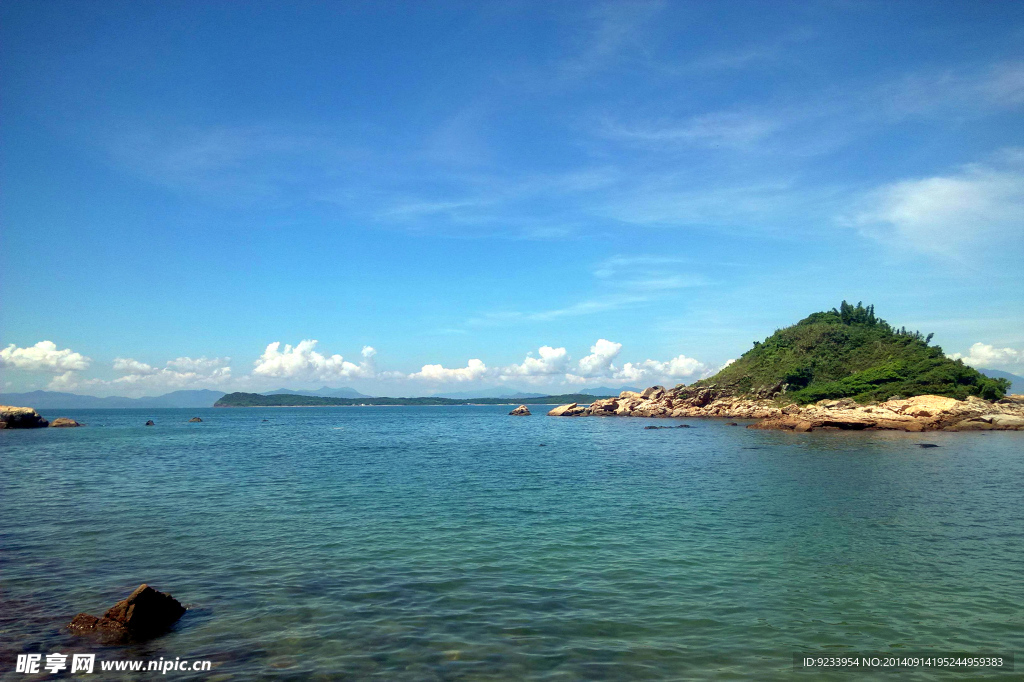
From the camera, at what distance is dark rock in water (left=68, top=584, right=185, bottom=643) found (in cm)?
1241

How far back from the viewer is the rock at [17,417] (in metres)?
94.8

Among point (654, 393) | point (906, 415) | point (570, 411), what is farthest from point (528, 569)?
point (570, 411)

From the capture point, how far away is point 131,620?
40.9 ft

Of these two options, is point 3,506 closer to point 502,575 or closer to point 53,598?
point 53,598

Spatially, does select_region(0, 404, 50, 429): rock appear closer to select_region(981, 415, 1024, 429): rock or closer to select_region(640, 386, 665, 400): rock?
select_region(640, 386, 665, 400): rock

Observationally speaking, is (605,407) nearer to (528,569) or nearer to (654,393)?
(654,393)

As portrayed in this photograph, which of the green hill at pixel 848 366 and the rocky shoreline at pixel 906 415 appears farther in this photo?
the green hill at pixel 848 366

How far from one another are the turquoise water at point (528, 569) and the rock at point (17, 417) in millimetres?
78322

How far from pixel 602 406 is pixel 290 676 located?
142159mm

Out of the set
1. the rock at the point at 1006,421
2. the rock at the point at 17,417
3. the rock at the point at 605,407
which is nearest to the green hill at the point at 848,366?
the rock at the point at 1006,421

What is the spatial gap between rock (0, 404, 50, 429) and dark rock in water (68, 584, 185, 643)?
111937 millimetres

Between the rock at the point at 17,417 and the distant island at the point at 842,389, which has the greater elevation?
the distant island at the point at 842,389

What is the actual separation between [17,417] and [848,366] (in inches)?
5970

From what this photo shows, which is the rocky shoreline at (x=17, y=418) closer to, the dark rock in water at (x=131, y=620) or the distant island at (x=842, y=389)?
the dark rock in water at (x=131, y=620)
